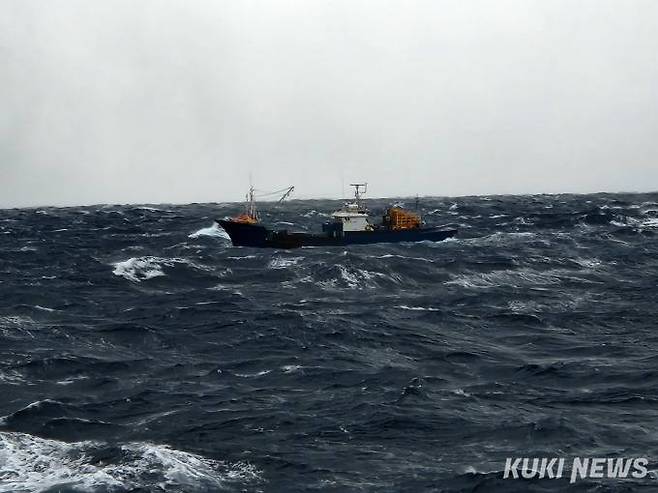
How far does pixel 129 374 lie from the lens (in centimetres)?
3344

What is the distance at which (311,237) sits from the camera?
81312mm

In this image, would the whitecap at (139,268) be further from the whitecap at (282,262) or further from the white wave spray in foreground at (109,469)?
the white wave spray in foreground at (109,469)

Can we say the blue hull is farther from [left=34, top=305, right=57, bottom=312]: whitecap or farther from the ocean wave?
[left=34, top=305, right=57, bottom=312]: whitecap

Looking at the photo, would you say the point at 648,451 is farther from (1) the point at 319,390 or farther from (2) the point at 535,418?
(1) the point at 319,390

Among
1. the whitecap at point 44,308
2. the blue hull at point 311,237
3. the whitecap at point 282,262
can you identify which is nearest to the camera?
the whitecap at point 44,308

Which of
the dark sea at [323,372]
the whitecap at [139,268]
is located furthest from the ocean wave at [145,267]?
the dark sea at [323,372]

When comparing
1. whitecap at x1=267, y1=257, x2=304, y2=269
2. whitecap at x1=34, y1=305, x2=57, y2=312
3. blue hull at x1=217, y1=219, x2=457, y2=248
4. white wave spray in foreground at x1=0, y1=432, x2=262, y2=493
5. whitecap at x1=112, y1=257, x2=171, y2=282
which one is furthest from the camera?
blue hull at x1=217, y1=219, x2=457, y2=248

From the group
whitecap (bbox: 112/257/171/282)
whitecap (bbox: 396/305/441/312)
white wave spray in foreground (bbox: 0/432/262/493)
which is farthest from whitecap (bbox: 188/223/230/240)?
white wave spray in foreground (bbox: 0/432/262/493)

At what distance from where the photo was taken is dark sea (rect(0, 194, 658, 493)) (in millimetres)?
23453

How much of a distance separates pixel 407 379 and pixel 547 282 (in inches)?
1080

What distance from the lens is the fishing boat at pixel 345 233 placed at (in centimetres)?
8075

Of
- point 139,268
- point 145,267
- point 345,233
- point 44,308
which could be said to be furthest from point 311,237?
point 44,308

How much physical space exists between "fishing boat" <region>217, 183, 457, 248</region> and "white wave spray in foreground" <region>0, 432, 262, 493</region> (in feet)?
183

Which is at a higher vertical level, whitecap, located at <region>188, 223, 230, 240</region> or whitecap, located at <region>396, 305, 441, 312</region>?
whitecap, located at <region>188, 223, 230, 240</region>
